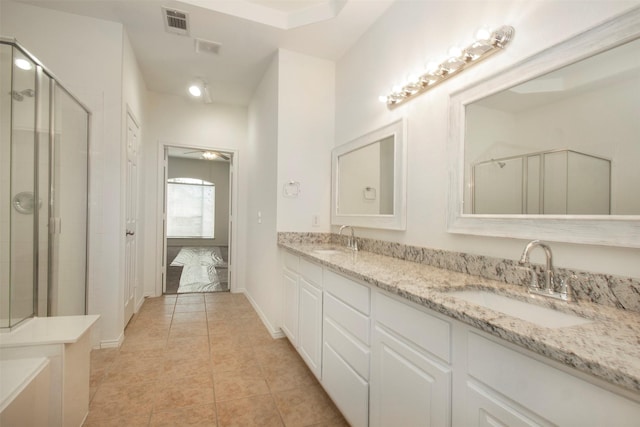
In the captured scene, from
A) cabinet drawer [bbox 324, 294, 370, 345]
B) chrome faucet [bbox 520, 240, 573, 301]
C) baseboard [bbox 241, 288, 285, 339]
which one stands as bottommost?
baseboard [bbox 241, 288, 285, 339]

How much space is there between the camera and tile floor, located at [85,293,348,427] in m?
1.70

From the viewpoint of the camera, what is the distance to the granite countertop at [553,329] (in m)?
0.59

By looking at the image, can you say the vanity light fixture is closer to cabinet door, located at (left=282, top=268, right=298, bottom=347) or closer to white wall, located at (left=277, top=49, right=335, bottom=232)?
white wall, located at (left=277, top=49, right=335, bottom=232)

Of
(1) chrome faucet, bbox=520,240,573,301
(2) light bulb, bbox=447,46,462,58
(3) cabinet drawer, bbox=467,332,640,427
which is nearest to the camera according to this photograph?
(3) cabinet drawer, bbox=467,332,640,427

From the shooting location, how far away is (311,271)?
6.80 ft

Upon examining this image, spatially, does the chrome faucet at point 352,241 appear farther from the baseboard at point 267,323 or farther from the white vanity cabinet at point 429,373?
the baseboard at point 267,323

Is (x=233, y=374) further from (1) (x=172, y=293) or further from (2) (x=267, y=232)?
(1) (x=172, y=293)

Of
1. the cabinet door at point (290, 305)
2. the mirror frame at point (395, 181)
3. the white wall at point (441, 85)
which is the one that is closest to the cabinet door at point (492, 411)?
the white wall at point (441, 85)

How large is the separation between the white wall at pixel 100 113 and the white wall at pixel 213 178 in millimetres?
6840

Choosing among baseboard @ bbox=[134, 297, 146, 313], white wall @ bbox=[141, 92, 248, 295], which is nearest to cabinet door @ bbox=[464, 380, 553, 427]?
baseboard @ bbox=[134, 297, 146, 313]

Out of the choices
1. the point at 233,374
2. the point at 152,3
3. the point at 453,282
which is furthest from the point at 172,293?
the point at 453,282

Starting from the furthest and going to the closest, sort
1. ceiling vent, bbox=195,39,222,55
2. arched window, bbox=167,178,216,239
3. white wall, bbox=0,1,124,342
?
arched window, bbox=167,178,216,239
ceiling vent, bbox=195,39,222,55
white wall, bbox=0,1,124,342

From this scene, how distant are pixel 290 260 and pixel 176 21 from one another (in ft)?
7.25

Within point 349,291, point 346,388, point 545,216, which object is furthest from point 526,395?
point 346,388
